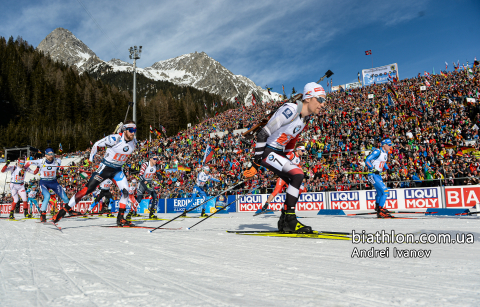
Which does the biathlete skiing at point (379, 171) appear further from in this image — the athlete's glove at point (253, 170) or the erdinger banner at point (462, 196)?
the erdinger banner at point (462, 196)

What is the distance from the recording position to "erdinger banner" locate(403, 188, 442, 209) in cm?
1403

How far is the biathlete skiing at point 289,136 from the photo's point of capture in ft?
16.0

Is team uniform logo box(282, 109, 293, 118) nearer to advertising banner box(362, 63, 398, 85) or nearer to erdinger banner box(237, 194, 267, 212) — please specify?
erdinger banner box(237, 194, 267, 212)

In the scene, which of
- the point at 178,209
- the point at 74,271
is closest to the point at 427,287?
the point at 74,271

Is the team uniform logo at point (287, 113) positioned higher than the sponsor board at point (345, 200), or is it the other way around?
the team uniform logo at point (287, 113)

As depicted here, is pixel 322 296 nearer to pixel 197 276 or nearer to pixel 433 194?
pixel 197 276

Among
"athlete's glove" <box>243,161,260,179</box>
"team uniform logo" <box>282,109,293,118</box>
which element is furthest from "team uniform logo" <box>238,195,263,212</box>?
"team uniform logo" <box>282,109,293,118</box>

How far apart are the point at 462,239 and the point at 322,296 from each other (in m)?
3.38

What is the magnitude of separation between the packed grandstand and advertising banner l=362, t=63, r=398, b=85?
401 inches

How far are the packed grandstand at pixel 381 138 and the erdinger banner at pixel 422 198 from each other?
502mm

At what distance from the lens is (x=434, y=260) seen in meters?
2.56

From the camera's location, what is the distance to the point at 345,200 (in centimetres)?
1628

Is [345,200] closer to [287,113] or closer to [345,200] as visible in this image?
[345,200]

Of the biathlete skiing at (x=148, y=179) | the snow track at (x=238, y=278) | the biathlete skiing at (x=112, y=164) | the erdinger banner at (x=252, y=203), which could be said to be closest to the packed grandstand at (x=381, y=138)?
the erdinger banner at (x=252, y=203)
